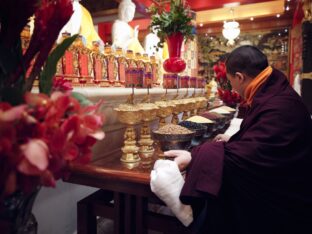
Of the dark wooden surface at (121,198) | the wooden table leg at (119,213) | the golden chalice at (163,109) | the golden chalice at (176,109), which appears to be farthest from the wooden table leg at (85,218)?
the golden chalice at (176,109)

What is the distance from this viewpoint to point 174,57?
2574 mm

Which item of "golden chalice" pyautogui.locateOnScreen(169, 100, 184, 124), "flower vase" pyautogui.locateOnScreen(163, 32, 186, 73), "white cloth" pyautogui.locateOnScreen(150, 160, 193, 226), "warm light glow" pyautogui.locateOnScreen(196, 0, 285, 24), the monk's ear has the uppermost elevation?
"warm light glow" pyautogui.locateOnScreen(196, 0, 285, 24)

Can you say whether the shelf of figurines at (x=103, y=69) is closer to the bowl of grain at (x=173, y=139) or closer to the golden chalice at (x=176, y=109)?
the golden chalice at (x=176, y=109)

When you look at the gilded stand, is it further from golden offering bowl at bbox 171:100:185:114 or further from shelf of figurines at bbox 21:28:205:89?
golden offering bowl at bbox 171:100:185:114

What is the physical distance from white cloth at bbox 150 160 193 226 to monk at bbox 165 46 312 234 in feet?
0.10

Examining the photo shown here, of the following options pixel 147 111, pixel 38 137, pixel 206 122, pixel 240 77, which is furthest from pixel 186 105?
pixel 38 137

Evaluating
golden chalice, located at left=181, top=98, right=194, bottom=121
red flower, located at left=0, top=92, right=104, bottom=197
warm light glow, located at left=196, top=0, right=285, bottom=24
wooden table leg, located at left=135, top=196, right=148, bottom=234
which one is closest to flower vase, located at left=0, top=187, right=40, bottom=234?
red flower, located at left=0, top=92, right=104, bottom=197

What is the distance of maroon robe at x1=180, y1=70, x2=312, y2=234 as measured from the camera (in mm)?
1204

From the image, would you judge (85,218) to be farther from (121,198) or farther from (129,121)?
(129,121)

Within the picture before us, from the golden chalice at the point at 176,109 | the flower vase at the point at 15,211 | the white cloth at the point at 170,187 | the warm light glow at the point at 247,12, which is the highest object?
the warm light glow at the point at 247,12

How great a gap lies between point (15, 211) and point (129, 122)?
835mm

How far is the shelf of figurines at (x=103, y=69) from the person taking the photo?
1.64 meters

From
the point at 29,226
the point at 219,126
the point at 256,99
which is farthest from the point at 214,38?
the point at 29,226

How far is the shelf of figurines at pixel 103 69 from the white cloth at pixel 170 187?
634 mm
